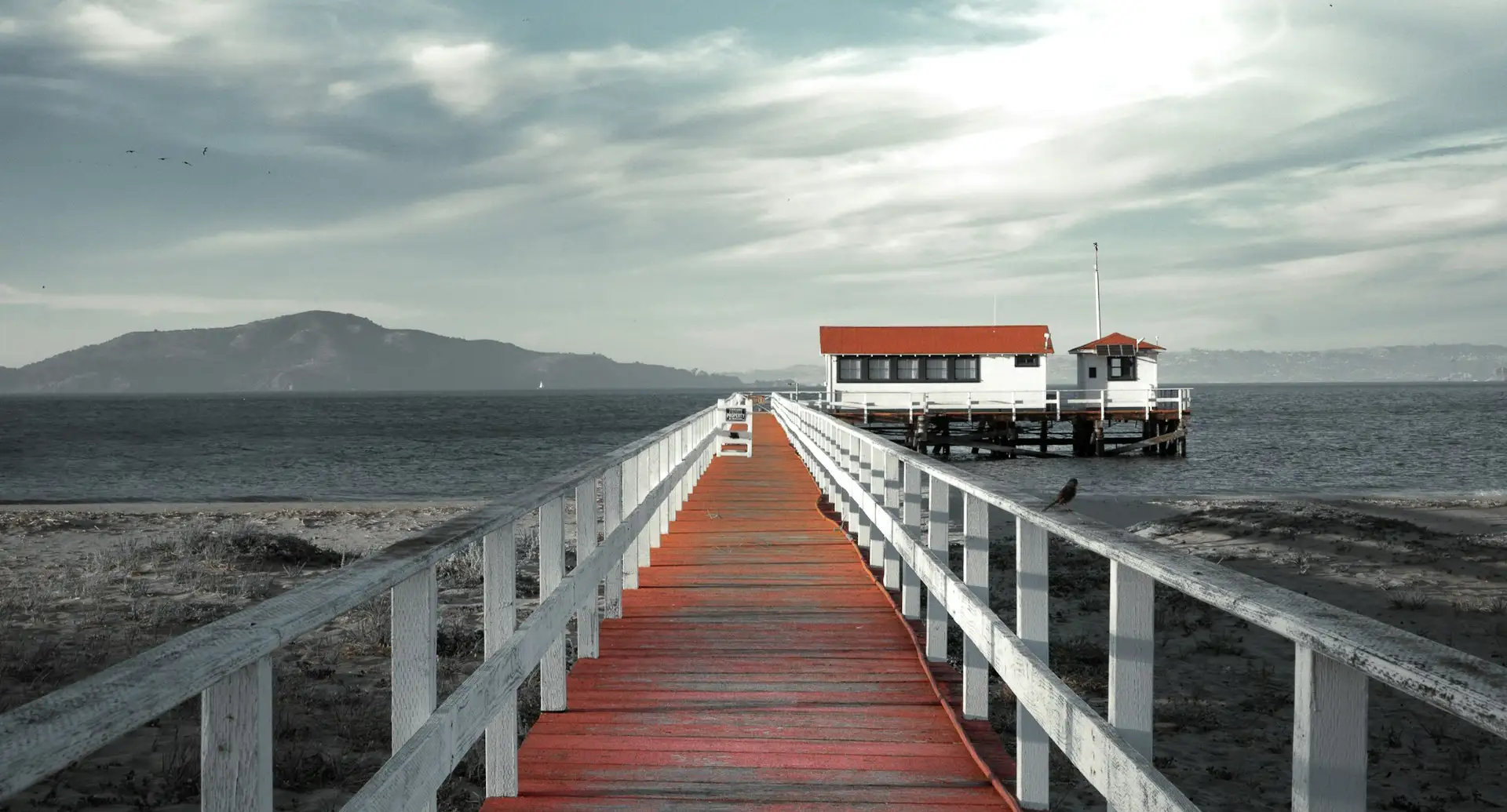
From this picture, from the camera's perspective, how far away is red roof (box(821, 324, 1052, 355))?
160ft

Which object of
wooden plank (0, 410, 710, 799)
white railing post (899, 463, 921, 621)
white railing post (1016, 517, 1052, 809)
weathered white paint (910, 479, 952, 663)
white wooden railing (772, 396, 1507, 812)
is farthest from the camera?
white railing post (899, 463, 921, 621)

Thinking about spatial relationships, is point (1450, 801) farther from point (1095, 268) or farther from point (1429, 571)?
point (1095, 268)

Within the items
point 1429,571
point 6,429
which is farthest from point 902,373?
point 6,429

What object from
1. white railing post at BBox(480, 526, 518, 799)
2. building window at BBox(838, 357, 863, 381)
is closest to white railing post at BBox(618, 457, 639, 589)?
white railing post at BBox(480, 526, 518, 799)

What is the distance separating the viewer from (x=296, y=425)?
103438mm

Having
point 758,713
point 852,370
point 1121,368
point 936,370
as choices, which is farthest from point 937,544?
point 1121,368

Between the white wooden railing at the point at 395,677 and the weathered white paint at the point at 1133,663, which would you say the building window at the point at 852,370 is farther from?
the weathered white paint at the point at 1133,663

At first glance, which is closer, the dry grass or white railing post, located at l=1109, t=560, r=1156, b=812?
white railing post, located at l=1109, t=560, r=1156, b=812

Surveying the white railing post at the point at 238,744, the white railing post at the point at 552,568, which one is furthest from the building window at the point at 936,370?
the white railing post at the point at 238,744

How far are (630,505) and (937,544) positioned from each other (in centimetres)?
317

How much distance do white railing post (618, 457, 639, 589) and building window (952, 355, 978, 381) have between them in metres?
41.6

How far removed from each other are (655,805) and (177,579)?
11482 mm

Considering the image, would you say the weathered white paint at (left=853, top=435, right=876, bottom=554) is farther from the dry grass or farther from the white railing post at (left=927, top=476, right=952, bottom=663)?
the dry grass

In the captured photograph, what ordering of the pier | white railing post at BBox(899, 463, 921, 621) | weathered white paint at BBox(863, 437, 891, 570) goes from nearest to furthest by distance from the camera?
1. the pier
2. white railing post at BBox(899, 463, 921, 621)
3. weathered white paint at BBox(863, 437, 891, 570)
